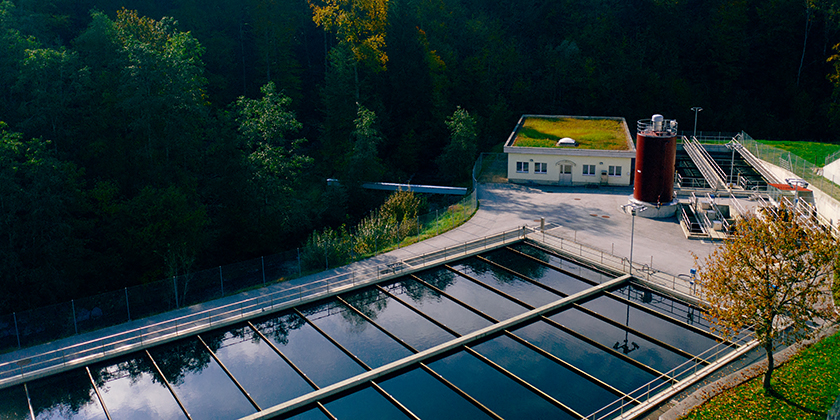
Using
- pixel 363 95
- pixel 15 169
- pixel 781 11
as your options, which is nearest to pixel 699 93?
pixel 781 11

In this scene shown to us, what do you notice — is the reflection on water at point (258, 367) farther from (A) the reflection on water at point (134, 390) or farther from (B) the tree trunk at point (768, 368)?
(B) the tree trunk at point (768, 368)

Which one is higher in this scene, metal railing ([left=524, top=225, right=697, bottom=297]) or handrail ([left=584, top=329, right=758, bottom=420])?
metal railing ([left=524, top=225, right=697, bottom=297])

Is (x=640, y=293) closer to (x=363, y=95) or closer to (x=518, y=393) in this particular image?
(x=518, y=393)

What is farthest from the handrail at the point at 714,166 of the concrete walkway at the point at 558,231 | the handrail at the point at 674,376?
the handrail at the point at 674,376

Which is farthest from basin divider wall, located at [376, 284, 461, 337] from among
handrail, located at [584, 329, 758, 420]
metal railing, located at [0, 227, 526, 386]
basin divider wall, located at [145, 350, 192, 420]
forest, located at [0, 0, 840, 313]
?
forest, located at [0, 0, 840, 313]

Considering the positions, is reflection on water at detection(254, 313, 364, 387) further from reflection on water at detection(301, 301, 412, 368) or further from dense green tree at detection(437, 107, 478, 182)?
dense green tree at detection(437, 107, 478, 182)

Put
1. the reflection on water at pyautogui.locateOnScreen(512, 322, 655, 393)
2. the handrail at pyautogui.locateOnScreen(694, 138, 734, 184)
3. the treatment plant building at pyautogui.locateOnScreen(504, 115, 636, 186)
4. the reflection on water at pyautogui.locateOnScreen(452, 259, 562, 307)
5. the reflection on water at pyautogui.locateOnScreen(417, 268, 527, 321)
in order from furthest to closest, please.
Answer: the treatment plant building at pyautogui.locateOnScreen(504, 115, 636, 186), the handrail at pyautogui.locateOnScreen(694, 138, 734, 184), the reflection on water at pyautogui.locateOnScreen(452, 259, 562, 307), the reflection on water at pyautogui.locateOnScreen(417, 268, 527, 321), the reflection on water at pyautogui.locateOnScreen(512, 322, 655, 393)
